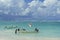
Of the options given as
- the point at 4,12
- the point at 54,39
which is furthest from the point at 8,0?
the point at 54,39

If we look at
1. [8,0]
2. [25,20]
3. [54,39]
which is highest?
[8,0]

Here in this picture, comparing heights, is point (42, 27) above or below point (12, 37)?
above

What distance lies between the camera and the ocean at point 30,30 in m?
5.69

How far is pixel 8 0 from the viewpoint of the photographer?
5.67 metres

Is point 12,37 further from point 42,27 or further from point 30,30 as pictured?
point 42,27

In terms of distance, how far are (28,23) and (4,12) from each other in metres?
0.45

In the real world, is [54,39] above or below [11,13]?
below

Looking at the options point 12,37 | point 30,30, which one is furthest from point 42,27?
point 12,37

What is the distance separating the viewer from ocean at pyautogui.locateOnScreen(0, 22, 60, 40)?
569 cm

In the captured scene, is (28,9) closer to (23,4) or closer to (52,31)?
(23,4)

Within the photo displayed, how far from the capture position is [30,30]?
227 inches

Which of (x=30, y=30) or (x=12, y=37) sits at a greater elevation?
(x=30, y=30)

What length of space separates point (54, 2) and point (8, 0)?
788 mm

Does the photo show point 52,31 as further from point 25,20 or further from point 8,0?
point 8,0
